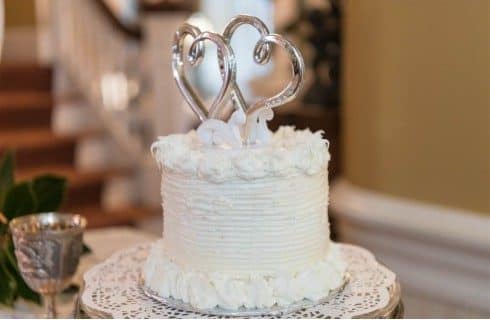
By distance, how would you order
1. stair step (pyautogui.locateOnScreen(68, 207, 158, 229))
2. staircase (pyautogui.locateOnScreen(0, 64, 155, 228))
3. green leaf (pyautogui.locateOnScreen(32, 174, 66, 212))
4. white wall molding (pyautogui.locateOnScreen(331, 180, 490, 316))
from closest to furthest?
green leaf (pyautogui.locateOnScreen(32, 174, 66, 212))
white wall molding (pyautogui.locateOnScreen(331, 180, 490, 316))
stair step (pyautogui.locateOnScreen(68, 207, 158, 229))
staircase (pyautogui.locateOnScreen(0, 64, 155, 228))

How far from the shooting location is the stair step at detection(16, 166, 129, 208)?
393 centimetres

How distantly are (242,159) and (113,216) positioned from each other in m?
3.07

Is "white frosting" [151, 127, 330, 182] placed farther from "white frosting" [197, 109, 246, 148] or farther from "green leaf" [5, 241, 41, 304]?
"green leaf" [5, 241, 41, 304]

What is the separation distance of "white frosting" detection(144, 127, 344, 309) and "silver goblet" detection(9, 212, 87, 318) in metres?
0.15

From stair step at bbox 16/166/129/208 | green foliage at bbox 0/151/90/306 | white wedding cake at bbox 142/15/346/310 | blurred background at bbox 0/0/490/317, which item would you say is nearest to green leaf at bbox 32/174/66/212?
green foliage at bbox 0/151/90/306

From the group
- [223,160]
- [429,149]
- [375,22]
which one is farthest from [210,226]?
[375,22]

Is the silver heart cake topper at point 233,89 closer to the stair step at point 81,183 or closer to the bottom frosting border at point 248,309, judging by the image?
the bottom frosting border at point 248,309

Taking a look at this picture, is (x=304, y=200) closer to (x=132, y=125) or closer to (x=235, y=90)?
(x=235, y=90)

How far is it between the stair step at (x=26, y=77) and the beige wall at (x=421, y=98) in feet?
9.46

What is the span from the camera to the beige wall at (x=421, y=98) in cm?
167

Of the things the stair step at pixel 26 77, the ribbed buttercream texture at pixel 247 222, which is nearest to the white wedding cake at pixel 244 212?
the ribbed buttercream texture at pixel 247 222

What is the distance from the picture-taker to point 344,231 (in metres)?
2.04

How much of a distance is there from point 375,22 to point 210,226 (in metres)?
1.09

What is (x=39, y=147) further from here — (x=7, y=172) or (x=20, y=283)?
(x=20, y=283)
